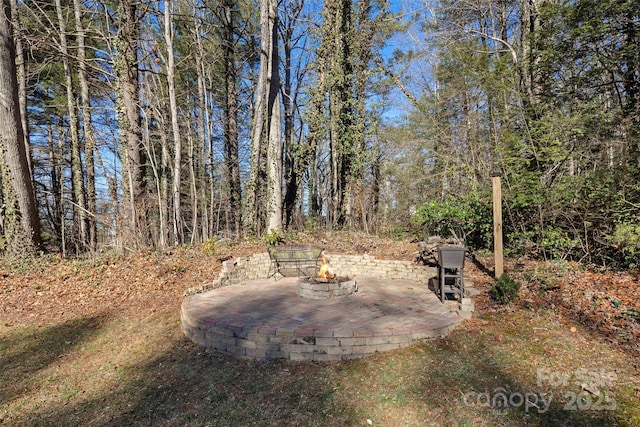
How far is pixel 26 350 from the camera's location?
4367 millimetres

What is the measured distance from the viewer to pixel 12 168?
283 inches

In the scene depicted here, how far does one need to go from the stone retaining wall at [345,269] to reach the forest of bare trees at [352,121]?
5.83ft

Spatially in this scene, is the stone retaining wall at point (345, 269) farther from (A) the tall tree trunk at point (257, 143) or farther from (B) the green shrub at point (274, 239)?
(A) the tall tree trunk at point (257, 143)

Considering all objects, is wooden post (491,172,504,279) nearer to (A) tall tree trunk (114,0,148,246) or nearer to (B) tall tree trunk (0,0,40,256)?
(A) tall tree trunk (114,0,148,246)

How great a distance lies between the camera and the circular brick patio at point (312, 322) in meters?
3.48

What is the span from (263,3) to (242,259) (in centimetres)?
782

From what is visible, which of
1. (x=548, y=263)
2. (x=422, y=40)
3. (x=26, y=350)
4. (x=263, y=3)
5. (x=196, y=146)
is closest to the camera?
(x=26, y=350)

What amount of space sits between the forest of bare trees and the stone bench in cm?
303

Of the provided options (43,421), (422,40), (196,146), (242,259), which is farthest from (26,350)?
(422,40)

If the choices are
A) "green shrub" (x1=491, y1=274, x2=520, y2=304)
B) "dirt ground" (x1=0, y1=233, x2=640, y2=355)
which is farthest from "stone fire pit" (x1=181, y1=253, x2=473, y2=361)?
"dirt ground" (x1=0, y1=233, x2=640, y2=355)

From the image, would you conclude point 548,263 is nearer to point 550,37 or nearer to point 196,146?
point 550,37

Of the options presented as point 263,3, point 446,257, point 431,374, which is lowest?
point 431,374

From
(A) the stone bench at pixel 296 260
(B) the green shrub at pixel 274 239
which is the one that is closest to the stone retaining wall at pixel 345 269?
(A) the stone bench at pixel 296 260

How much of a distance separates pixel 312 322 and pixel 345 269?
3639mm
